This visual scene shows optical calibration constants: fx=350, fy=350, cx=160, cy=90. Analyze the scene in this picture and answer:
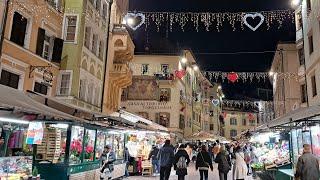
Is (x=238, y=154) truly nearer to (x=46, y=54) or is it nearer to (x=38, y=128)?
(x=38, y=128)

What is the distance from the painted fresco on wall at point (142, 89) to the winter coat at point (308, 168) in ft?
112

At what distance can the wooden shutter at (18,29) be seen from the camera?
16.3 metres

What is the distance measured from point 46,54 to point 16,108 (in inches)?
480

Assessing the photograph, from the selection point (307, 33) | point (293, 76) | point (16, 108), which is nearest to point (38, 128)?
point (16, 108)

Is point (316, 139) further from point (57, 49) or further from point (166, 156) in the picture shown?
point (57, 49)

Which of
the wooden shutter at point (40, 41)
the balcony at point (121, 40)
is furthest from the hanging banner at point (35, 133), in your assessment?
the balcony at point (121, 40)

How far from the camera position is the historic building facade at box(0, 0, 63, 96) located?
16016mm

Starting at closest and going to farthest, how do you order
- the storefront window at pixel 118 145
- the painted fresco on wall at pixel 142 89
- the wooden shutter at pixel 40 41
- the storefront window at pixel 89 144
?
the storefront window at pixel 89 144 < the wooden shutter at pixel 40 41 < the storefront window at pixel 118 145 < the painted fresco on wall at pixel 142 89

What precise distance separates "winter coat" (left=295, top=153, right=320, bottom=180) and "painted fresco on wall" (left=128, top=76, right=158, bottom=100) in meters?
34.1

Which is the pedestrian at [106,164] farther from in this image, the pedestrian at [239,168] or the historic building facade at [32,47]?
the pedestrian at [239,168]

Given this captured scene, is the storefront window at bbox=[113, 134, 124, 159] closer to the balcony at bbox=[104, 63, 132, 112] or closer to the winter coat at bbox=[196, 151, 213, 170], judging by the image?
the winter coat at bbox=[196, 151, 213, 170]

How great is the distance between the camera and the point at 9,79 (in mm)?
16391

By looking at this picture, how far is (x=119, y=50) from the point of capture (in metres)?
29.1

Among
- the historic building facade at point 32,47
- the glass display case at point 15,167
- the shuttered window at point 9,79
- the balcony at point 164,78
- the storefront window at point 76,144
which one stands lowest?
the glass display case at point 15,167
